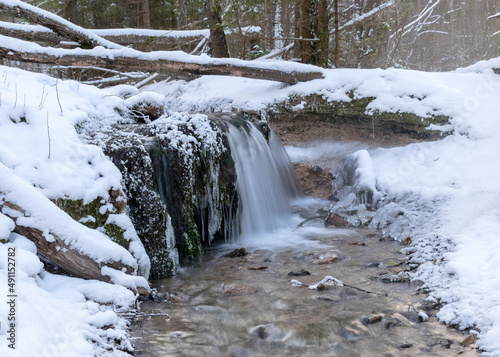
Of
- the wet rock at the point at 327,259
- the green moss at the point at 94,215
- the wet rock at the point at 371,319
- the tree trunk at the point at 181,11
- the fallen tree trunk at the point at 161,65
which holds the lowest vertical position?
the wet rock at the point at 371,319

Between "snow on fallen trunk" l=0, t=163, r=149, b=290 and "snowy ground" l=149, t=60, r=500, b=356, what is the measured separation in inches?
115

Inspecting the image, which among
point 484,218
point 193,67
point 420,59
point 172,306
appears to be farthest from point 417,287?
point 420,59

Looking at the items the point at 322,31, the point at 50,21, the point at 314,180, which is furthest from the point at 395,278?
the point at 50,21

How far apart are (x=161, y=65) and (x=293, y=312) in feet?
19.1

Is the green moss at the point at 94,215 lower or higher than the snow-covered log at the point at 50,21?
lower

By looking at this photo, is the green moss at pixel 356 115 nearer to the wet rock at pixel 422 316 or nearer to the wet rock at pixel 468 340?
the wet rock at pixel 422 316

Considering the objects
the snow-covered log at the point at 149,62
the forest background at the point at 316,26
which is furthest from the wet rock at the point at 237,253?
the forest background at the point at 316,26

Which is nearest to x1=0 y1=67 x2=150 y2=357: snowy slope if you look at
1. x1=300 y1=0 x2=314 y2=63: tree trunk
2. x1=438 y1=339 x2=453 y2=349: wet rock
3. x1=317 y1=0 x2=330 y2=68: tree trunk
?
x1=438 y1=339 x2=453 y2=349: wet rock

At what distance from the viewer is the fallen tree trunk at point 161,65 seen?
7.35 meters

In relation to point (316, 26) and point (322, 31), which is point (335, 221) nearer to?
point (322, 31)

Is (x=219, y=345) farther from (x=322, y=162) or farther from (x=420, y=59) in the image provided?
(x=420, y=59)

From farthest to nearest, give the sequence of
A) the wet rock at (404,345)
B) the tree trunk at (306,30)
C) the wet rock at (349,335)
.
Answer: the tree trunk at (306,30), the wet rock at (349,335), the wet rock at (404,345)

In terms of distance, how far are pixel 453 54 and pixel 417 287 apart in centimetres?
2266

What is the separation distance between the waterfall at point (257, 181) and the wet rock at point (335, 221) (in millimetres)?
758
